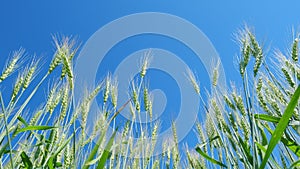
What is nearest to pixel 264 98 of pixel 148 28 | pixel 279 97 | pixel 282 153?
pixel 279 97

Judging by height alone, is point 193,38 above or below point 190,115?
above

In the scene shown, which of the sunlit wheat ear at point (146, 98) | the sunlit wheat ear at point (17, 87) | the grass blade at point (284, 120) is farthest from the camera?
the sunlit wheat ear at point (146, 98)

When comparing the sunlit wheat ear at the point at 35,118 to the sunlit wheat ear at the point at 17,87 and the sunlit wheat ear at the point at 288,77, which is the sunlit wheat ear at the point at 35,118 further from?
the sunlit wheat ear at the point at 288,77

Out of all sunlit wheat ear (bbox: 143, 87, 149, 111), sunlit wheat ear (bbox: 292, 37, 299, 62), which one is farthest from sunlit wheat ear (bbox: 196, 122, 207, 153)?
sunlit wheat ear (bbox: 292, 37, 299, 62)

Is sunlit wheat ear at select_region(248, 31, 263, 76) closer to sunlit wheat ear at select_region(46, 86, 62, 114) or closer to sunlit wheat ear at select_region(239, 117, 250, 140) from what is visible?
sunlit wheat ear at select_region(239, 117, 250, 140)

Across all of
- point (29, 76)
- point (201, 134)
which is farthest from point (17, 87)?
point (201, 134)

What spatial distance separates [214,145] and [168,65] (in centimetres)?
73

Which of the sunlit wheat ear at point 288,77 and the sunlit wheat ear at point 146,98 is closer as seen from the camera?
the sunlit wheat ear at point 288,77

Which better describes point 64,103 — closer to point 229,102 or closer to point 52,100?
point 52,100

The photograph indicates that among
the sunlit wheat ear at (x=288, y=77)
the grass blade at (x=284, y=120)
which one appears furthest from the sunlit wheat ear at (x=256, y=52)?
the grass blade at (x=284, y=120)

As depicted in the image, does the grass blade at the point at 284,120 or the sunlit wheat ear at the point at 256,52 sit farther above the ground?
the sunlit wheat ear at the point at 256,52

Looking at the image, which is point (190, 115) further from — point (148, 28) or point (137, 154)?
point (148, 28)

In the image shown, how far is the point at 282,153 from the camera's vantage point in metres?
1.39

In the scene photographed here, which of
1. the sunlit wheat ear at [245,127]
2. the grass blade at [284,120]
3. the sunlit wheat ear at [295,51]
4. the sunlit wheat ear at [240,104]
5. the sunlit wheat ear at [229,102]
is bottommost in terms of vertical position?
the grass blade at [284,120]
